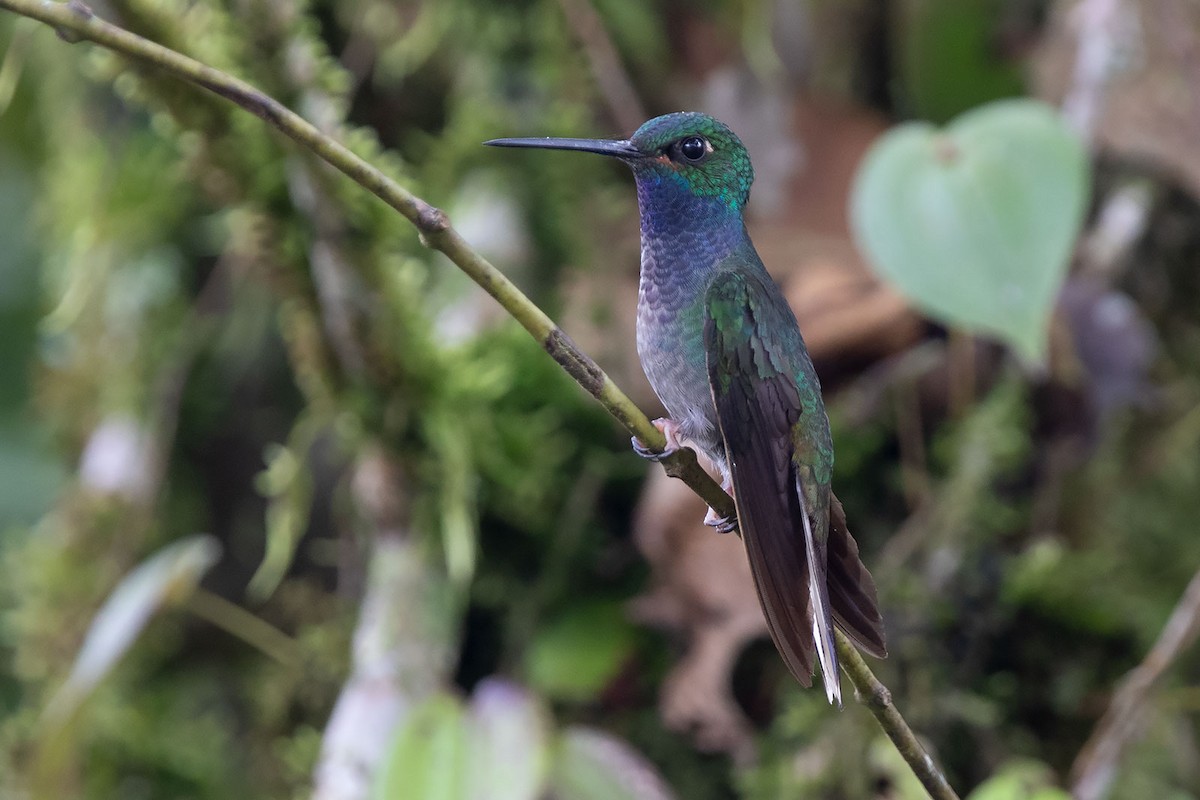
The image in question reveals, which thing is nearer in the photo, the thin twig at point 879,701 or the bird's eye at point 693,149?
the thin twig at point 879,701

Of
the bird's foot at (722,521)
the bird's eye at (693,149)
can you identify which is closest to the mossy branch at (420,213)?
the bird's foot at (722,521)

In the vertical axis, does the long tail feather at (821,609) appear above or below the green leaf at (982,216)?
below

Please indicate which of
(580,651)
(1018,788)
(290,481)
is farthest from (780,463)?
(290,481)

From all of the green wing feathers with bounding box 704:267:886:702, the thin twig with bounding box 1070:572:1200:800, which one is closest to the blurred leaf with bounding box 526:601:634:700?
the thin twig with bounding box 1070:572:1200:800

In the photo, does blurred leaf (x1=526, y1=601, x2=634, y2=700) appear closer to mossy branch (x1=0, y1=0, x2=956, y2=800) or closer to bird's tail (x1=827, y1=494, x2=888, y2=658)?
bird's tail (x1=827, y1=494, x2=888, y2=658)

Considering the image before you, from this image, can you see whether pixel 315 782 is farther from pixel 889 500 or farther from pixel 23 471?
pixel 23 471

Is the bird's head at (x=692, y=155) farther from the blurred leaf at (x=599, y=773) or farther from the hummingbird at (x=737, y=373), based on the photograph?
the blurred leaf at (x=599, y=773)

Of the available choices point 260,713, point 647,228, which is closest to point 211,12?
point 647,228
